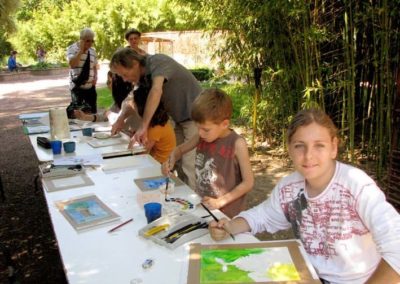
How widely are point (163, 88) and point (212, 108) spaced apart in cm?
134

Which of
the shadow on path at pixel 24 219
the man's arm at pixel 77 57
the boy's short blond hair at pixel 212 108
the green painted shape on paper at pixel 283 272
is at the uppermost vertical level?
the man's arm at pixel 77 57

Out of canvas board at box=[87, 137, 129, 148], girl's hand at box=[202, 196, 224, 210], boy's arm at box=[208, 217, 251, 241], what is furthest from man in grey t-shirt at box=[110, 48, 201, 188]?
boy's arm at box=[208, 217, 251, 241]

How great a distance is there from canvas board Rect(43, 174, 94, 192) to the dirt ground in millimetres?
835

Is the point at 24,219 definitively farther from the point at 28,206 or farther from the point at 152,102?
the point at 152,102

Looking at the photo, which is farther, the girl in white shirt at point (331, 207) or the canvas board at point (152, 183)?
the canvas board at point (152, 183)

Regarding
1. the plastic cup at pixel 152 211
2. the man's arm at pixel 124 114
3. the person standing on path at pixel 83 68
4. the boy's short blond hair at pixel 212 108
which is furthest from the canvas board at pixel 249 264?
the person standing on path at pixel 83 68

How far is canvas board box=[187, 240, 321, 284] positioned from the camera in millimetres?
1296

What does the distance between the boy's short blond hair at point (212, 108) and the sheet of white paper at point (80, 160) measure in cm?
95

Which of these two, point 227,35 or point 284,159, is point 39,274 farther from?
point 227,35

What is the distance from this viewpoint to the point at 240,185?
198 cm

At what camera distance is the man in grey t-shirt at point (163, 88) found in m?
2.91

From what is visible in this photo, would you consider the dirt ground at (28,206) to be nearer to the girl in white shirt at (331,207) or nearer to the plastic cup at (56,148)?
the plastic cup at (56,148)

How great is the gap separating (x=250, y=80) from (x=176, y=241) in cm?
418

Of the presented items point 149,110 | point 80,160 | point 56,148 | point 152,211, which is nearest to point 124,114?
point 149,110
